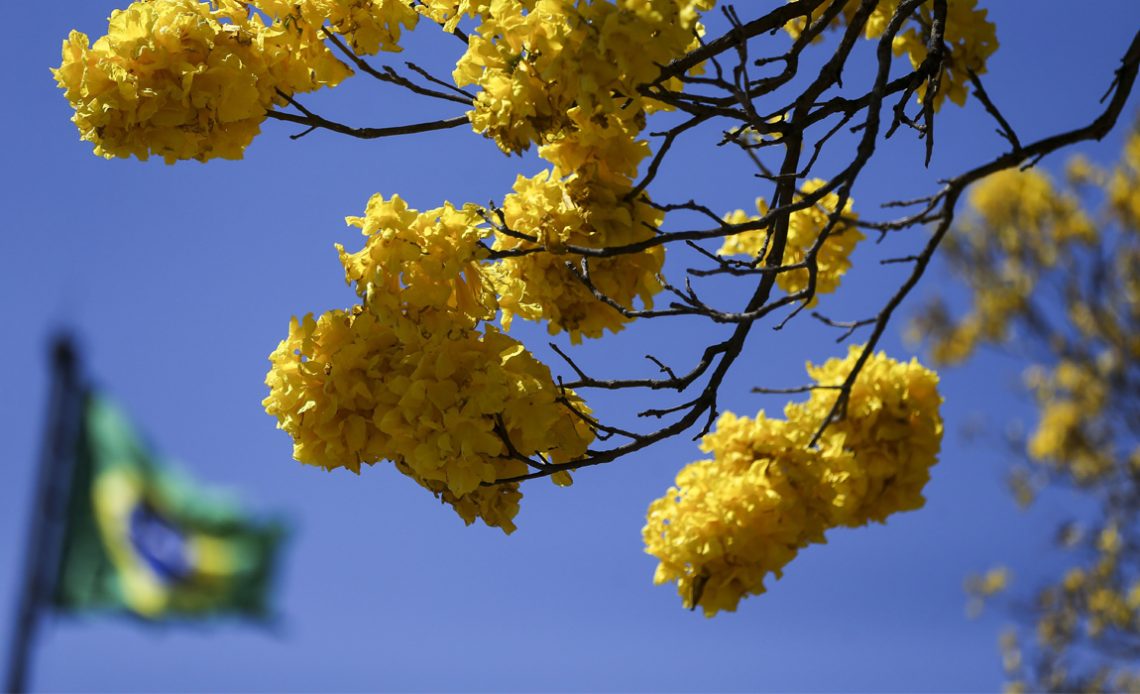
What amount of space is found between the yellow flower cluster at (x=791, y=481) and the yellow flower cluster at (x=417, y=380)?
0.73m

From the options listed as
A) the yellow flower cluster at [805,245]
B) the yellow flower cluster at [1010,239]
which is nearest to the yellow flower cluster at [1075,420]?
the yellow flower cluster at [1010,239]

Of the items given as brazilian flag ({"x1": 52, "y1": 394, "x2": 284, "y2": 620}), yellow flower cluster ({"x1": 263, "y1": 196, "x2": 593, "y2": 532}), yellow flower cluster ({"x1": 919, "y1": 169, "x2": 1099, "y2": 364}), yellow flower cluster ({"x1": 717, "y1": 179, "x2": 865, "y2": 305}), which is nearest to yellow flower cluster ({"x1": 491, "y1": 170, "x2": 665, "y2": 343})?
yellow flower cluster ({"x1": 263, "y1": 196, "x2": 593, "y2": 532})

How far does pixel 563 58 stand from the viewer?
251cm

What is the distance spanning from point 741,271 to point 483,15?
872mm

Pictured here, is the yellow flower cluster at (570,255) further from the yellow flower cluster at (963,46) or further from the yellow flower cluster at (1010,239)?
the yellow flower cluster at (1010,239)

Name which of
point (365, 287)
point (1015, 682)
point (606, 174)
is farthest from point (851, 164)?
point (1015, 682)

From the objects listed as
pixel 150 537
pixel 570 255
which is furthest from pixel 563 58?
pixel 150 537

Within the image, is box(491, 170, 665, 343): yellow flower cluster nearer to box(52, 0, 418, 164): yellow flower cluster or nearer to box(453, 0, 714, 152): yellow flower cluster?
box(453, 0, 714, 152): yellow flower cluster

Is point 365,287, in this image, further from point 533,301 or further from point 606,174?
point 606,174

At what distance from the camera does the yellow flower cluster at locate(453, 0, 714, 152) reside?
246cm

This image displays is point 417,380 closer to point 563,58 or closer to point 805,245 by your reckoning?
point 563,58

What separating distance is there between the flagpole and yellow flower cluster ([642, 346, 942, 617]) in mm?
7903

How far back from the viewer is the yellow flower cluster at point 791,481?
3.43 m

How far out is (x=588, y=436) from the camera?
3.05 m
